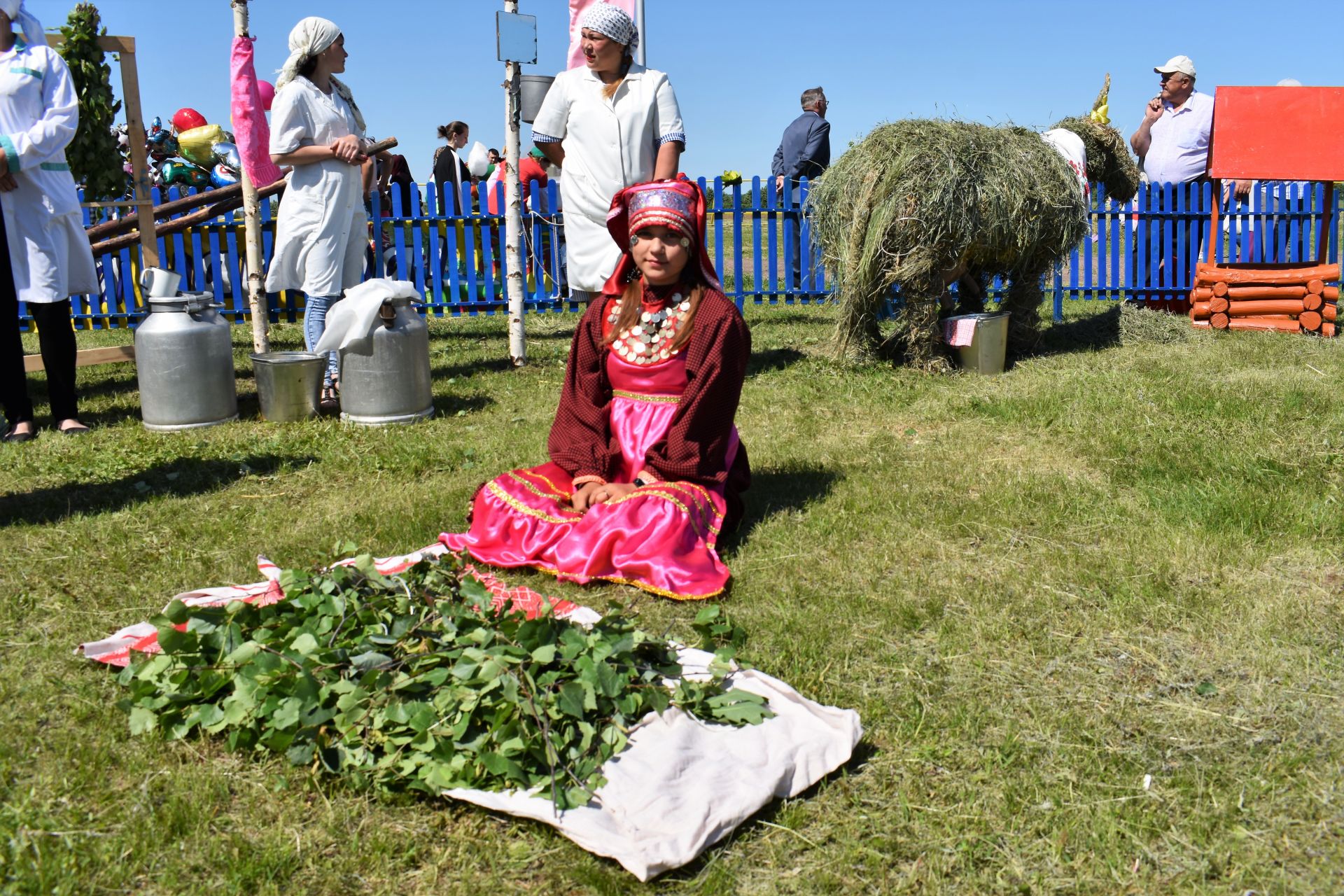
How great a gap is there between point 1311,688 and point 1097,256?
903 cm

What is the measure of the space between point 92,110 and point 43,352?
2306mm

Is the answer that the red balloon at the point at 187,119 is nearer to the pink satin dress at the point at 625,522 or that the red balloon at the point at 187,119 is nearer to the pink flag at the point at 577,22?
the pink flag at the point at 577,22

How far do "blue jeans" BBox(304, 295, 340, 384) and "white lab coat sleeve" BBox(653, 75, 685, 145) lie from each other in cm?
224

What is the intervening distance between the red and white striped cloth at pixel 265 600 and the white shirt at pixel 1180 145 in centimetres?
941

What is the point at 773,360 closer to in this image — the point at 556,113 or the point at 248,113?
the point at 556,113

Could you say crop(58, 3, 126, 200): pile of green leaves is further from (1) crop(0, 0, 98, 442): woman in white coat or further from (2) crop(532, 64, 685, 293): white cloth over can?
(2) crop(532, 64, 685, 293): white cloth over can

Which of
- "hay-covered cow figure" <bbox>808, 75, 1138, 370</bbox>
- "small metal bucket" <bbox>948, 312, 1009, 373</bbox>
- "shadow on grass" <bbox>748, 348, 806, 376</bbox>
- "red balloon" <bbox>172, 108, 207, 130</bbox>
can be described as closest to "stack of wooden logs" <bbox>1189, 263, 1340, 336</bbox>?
"hay-covered cow figure" <bbox>808, 75, 1138, 370</bbox>

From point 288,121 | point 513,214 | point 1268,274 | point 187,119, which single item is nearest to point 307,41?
point 288,121

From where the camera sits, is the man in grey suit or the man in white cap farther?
the man in grey suit

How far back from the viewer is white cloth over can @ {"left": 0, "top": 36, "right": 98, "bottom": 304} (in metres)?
5.70

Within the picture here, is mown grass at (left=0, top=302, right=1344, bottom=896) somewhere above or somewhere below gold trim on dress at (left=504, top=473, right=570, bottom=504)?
below

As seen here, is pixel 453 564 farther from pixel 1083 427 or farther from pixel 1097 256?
pixel 1097 256

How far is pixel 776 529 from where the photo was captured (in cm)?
444

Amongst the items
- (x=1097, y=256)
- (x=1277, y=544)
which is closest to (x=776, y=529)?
(x=1277, y=544)
